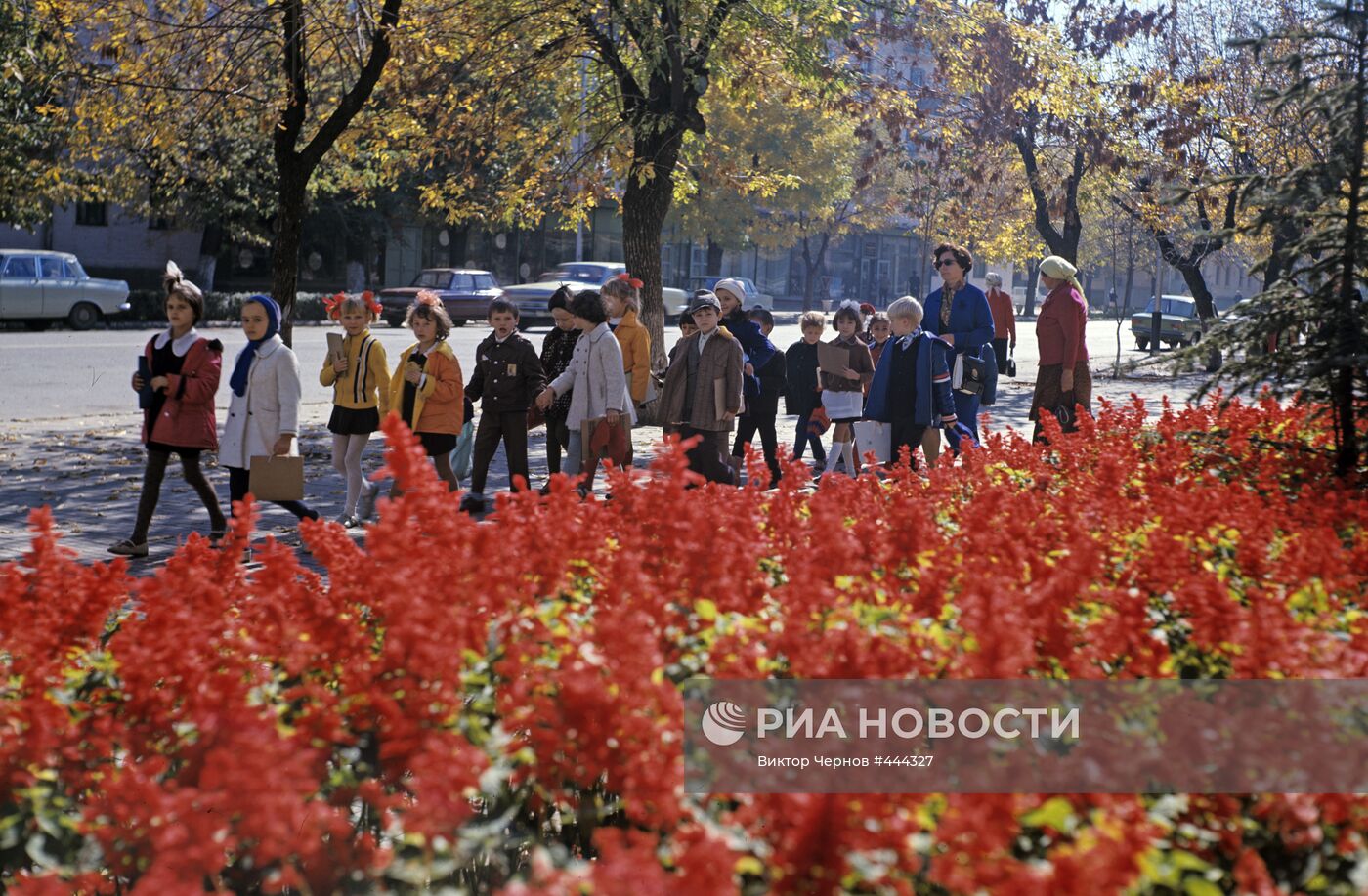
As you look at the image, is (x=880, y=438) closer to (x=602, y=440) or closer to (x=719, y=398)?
(x=719, y=398)

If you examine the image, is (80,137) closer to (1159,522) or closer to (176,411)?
(176,411)

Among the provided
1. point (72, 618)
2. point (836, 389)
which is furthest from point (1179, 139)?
point (72, 618)

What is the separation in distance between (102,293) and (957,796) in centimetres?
3374

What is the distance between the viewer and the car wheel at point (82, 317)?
32.9 meters

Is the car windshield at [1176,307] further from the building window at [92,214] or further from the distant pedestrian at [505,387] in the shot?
the distant pedestrian at [505,387]

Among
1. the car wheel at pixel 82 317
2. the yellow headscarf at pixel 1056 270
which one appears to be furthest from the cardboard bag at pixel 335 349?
the car wheel at pixel 82 317

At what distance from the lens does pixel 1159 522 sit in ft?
16.3

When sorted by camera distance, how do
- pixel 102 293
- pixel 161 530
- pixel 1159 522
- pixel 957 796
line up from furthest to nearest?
pixel 102 293 → pixel 161 530 → pixel 1159 522 → pixel 957 796

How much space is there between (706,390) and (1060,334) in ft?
10.6

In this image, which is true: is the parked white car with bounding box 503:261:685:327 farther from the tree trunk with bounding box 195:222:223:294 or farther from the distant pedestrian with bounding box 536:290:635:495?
the distant pedestrian with bounding box 536:290:635:495

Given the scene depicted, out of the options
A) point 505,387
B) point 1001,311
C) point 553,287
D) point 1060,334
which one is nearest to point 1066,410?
point 1060,334

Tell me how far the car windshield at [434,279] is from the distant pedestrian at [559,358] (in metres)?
31.1

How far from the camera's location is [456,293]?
4172 cm

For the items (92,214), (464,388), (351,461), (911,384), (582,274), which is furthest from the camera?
(582,274)
